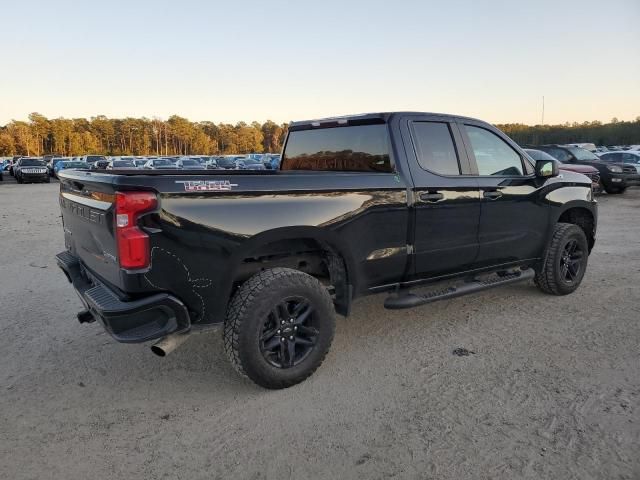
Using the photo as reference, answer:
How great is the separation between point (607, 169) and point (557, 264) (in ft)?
47.7

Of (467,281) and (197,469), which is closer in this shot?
→ (197,469)

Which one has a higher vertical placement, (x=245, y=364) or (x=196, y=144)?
(x=196, y=144)

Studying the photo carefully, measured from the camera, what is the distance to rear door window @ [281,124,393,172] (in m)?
4.08

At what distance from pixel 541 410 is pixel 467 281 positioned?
5.74 ft

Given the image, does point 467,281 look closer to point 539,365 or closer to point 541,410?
point 539,365

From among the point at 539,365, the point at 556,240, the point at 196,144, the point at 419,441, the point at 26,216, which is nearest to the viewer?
the point at 419,441

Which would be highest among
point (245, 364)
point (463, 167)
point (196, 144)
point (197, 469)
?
point (196, 144)

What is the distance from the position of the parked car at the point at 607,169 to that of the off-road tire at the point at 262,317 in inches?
650

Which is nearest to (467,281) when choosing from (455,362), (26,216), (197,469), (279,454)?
(455,362)

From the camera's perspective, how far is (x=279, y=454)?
2684mm

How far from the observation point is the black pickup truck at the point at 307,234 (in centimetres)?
290

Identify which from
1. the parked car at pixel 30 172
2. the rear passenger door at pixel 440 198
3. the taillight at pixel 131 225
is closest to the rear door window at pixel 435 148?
the rear passenger door at pixel 440 198

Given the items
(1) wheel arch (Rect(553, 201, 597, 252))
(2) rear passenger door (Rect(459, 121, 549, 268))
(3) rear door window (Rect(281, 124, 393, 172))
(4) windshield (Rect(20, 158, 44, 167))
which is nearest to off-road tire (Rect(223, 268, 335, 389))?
(3) rear door window (Rect(281, 124, 393, 172))

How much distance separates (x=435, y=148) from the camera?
4.25 m
